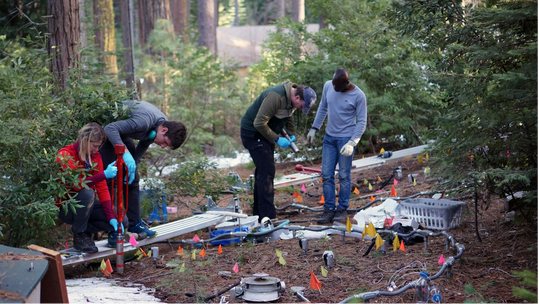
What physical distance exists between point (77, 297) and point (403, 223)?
116 inches

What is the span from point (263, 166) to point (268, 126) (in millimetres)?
453

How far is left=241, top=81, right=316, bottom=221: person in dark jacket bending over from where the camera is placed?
5828 millimetres

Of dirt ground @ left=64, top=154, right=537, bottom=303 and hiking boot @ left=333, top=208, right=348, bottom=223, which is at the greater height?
dirt ground @ left=64, top=154, right=537, bottom=303

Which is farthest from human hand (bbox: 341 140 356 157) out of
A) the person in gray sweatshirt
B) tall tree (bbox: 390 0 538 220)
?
tall tree (bbox: 390 0 538 220)

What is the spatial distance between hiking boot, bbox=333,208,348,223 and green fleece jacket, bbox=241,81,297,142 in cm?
113

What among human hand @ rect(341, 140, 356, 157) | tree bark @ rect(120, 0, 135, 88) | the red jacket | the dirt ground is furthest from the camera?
tree bark @ rect(120, 0, 135, 88)

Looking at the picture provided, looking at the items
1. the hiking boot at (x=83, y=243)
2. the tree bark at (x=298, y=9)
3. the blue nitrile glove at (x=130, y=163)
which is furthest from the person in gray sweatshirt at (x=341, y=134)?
the tree bark at (x=298, y=9)

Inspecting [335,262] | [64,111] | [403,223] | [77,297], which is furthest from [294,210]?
[77,297]

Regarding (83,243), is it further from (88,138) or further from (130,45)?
(130,45)

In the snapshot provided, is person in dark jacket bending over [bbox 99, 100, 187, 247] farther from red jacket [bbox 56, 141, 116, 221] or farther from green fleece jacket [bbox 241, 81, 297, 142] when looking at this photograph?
green fleece jacket [bbox 241, 81, 297, 142]

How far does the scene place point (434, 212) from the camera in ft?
17.2

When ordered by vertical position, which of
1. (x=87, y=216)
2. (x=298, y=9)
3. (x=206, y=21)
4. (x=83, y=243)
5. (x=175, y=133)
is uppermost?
(x=298, y=9)

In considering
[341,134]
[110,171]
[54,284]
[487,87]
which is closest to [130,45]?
[341,134]

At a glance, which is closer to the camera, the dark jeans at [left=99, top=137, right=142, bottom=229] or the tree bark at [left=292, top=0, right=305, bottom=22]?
the dark jeans at [left=99, top=137, right=142, bottom=229]
